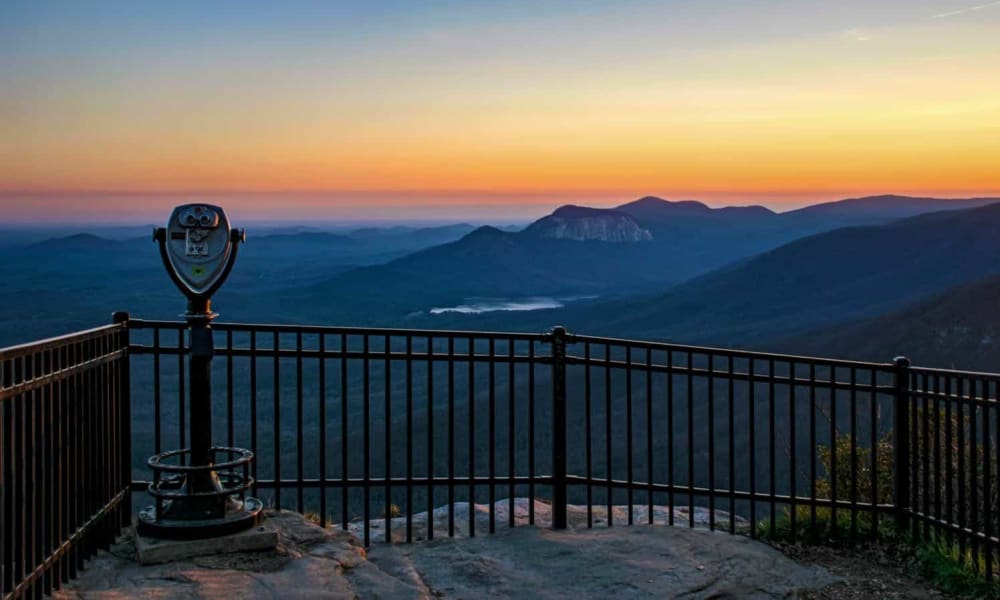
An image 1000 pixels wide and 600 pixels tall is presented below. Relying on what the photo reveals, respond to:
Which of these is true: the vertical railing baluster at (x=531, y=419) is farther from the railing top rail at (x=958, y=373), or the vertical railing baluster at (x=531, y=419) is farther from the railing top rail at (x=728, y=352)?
the railing top rail at (x=958, y=373)

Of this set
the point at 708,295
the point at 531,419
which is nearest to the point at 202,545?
the point at 531,419

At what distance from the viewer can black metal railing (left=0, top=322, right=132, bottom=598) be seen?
473 centimetres

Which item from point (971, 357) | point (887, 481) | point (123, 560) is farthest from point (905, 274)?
point (123, 560)

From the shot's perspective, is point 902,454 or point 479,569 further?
point 902,454

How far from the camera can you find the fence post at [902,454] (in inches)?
278

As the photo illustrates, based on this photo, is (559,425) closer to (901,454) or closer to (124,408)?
(901,454)

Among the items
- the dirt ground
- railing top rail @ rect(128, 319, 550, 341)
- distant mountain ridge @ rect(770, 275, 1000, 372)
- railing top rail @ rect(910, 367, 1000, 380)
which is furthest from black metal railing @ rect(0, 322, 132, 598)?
distant mountain ridge @ rect(770, 275, 1000, 372)

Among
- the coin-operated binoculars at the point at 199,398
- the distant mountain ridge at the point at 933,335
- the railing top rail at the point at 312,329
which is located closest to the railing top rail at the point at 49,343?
the railing top rail at the point at 312,329

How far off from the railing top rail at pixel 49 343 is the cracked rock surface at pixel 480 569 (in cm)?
138

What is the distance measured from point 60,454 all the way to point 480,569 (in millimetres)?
2679

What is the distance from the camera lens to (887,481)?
9.65 metres

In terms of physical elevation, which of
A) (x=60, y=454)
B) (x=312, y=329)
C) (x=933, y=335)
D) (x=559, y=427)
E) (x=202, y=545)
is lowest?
(x=933, y=335)

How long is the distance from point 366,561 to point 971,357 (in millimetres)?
48202

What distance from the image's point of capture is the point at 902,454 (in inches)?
281
